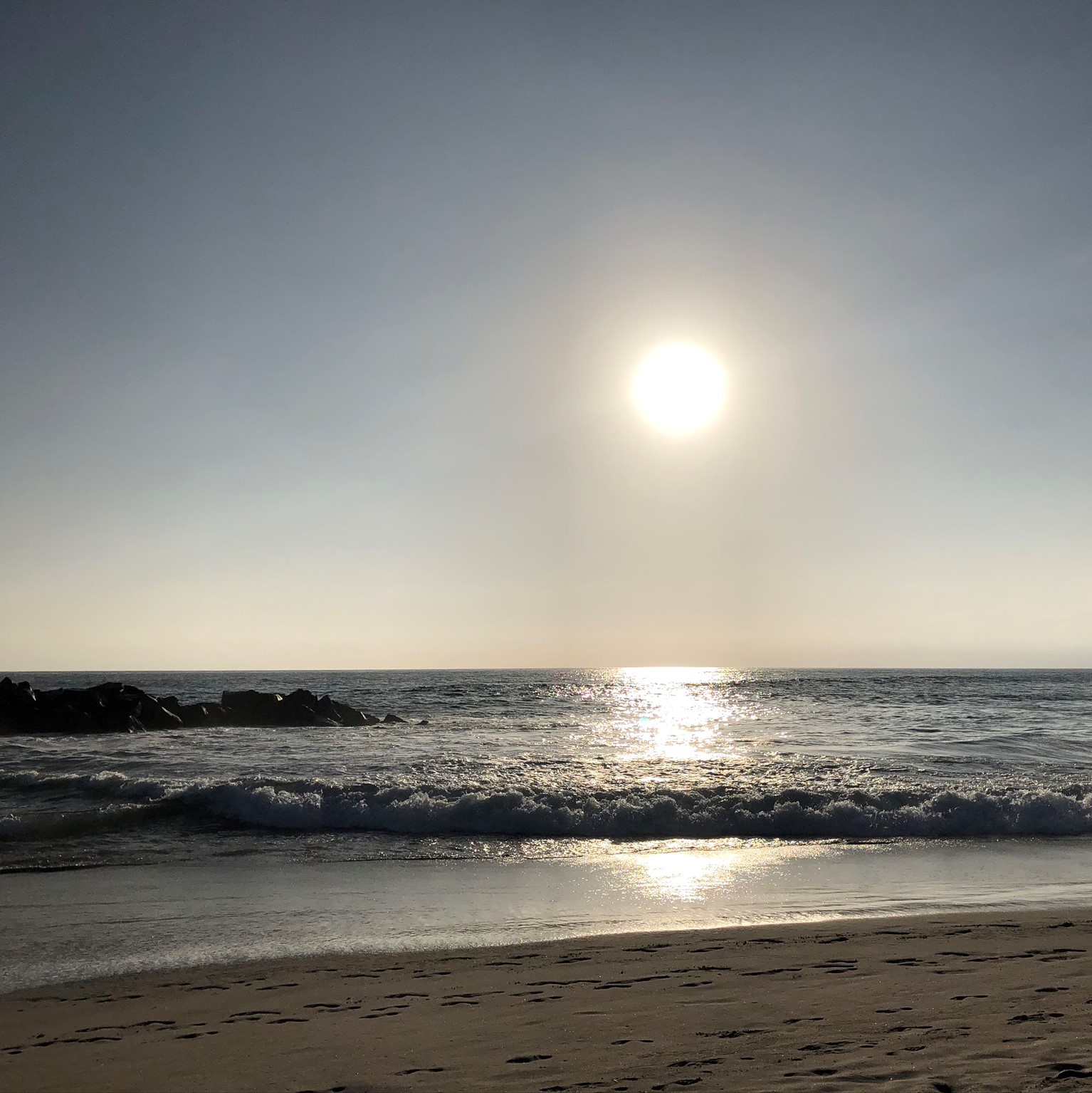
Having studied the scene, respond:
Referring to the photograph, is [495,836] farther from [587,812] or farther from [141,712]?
[141,712]

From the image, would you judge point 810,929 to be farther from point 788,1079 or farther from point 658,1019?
point 788,1079

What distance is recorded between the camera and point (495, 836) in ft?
49.0

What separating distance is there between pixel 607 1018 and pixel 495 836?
9.29 meters

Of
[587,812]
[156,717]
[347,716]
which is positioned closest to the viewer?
[587,812]

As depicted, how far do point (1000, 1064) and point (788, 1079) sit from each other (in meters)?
1.29

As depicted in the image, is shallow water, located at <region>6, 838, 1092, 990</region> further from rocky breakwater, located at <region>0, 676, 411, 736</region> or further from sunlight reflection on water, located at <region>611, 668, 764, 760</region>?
rocky breakwater, located at <region>0, 676, 411, 736</region>

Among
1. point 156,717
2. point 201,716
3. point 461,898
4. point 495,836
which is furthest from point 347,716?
point 461,898

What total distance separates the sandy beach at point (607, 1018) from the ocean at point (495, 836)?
1053mm

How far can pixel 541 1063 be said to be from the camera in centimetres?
507

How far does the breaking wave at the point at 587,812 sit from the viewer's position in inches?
600

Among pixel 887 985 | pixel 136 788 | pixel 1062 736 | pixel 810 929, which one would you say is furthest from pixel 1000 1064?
pixel 1062 736

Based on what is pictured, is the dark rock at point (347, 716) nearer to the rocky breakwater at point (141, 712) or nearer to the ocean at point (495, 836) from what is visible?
the rocky breakwater at point (141, 712)

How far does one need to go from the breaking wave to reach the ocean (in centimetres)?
6

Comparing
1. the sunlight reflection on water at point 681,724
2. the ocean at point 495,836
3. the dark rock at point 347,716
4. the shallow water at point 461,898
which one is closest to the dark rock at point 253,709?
the dark rock at point 347,716
